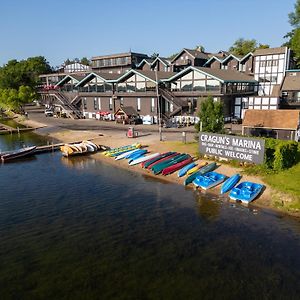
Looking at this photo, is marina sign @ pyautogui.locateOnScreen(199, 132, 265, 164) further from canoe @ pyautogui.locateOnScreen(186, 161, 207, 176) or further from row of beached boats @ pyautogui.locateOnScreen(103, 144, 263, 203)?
canoe @ pyautogui.locateOnScreen(186, 161, 207, 176)

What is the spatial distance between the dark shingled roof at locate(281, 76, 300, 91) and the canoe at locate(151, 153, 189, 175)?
3136 cm

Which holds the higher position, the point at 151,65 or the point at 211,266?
the point at 151,65

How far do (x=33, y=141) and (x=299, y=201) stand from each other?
4348cm

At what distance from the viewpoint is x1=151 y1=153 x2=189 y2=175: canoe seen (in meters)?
32.7

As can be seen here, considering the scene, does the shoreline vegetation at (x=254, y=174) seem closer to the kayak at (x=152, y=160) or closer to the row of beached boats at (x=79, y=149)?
the kayak at (x=152, y=160)

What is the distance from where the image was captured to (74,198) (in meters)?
27.2

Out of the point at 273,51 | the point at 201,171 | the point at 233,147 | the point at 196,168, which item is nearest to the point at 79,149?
the point at 196,168

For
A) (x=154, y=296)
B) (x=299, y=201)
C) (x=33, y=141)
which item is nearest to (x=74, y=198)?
(x=154, y=296)

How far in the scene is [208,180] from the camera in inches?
1121

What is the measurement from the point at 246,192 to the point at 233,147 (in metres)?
7.58

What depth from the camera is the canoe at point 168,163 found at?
32.7 metres

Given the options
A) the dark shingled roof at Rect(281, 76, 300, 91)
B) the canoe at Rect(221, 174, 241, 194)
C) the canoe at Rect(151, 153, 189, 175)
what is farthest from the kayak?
the dark shingled roof at Rect(281, 76, 300, 91)

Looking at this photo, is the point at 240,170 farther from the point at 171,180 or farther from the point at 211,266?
the point at 211,266

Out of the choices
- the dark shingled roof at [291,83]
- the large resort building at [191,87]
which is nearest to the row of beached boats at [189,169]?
the large resort building at [191,87]
